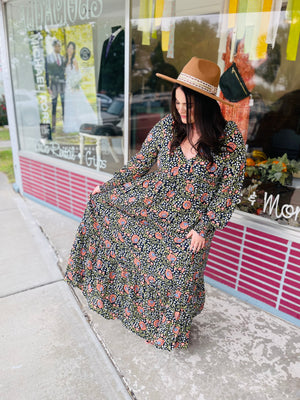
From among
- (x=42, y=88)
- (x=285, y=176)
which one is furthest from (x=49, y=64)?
(x=285, y=176)

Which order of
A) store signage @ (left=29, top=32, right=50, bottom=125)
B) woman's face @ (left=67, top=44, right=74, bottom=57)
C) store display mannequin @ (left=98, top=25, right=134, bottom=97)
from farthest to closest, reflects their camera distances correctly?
Result: store signage @ (left=29, top=32, right=50, bottom=125)
woman's face @ (left=67, top=44, right=74, bottom=57)
store display mannequin @ (left=98, top=25, right=134, bottom=97)

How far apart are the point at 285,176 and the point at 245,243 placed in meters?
0.63

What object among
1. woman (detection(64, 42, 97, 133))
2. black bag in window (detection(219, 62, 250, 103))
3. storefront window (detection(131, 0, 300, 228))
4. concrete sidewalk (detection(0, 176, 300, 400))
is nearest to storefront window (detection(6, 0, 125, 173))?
woman (detection(64, 42, 97, 133))

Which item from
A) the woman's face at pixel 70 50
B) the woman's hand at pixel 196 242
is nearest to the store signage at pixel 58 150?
the woman's face at pixel 70 50

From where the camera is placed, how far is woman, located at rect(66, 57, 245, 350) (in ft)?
5.57

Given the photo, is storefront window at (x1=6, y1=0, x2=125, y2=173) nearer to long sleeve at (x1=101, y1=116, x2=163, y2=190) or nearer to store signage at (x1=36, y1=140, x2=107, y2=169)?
store signage at (x1=36, y1=140, x2=107, y2=169)

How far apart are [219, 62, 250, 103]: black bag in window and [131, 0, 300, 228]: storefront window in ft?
0.20

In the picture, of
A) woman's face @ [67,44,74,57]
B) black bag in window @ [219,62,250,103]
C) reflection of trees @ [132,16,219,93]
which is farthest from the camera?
woman's face @ [67,44,74,57]

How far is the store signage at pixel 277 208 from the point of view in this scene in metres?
2.42

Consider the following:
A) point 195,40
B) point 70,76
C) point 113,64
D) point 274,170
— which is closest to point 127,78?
point 113,64

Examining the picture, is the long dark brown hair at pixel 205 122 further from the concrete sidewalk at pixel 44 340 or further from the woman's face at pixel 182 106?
the concrete sidewalk at pixel 44 340

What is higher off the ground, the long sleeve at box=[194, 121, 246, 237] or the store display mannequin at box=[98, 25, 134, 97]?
the store display mannequin at box=[98, 25, 134, 97]

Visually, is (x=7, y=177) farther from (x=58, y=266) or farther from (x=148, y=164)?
(x=148, y=164)

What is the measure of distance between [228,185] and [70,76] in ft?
9.47
